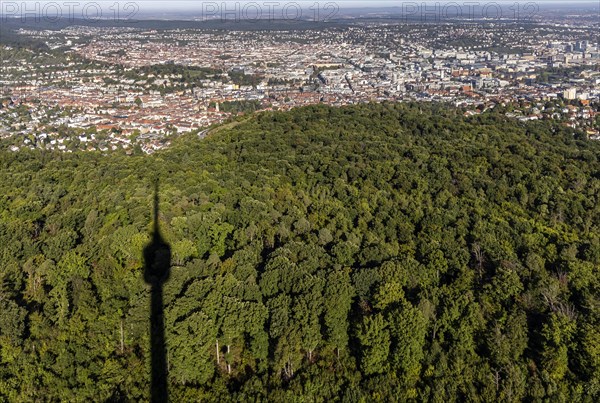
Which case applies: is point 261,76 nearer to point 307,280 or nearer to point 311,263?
point 311,263

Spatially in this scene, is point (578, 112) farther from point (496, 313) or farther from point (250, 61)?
point (250, 61)

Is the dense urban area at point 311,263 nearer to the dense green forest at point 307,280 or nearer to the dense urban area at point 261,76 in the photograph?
the dense green forest at point 307,280

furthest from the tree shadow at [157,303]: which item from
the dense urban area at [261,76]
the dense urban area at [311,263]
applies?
the dense urban area at [261,76]

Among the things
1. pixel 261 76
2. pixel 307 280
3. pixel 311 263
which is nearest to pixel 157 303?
pixel 307 280

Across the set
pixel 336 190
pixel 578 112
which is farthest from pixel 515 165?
pixel 578 112

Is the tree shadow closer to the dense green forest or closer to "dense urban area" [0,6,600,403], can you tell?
"dense urban area" [0,6,600,403]

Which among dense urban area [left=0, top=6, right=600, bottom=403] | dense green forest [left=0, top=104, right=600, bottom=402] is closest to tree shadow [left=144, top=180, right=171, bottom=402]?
dense urban area [left=0, top=6, right=600, bottom=403]
